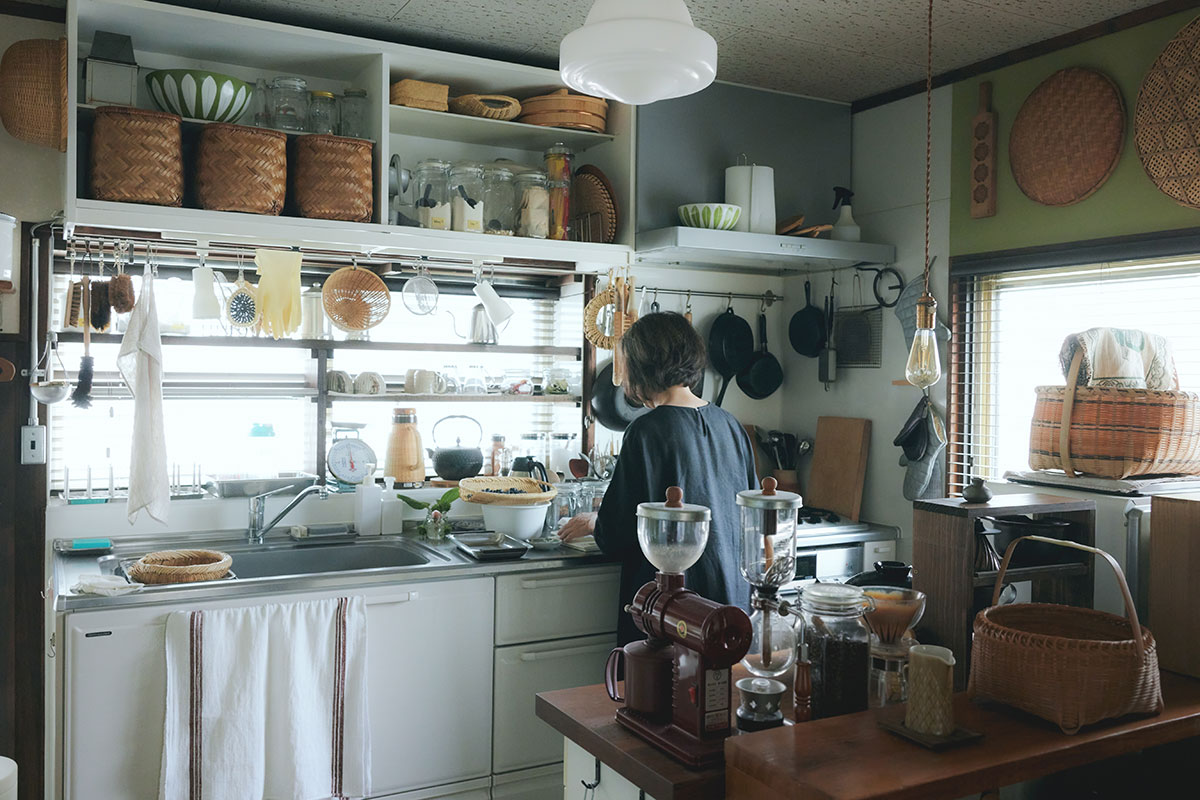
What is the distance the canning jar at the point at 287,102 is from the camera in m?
3.16

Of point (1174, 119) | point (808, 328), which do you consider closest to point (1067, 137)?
point (1174, 119)

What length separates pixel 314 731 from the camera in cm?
273

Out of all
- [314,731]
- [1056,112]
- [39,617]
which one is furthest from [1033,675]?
[39,617]

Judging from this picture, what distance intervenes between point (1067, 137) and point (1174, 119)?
383 mm

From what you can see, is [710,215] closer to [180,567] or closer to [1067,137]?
[1067,137]

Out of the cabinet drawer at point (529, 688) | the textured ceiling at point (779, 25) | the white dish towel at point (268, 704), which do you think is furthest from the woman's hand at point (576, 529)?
the textured ceiling at point (779, 25)

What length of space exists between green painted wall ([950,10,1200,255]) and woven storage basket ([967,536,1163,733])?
1.66 m

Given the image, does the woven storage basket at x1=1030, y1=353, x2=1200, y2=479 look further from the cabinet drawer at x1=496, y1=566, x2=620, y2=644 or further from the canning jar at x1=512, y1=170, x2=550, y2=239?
the canning jar at x1=512, y1=170, x2=550, y2=239

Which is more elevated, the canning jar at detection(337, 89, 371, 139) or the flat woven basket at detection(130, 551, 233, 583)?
the canning jar at detection(337, 89, 371, 139)

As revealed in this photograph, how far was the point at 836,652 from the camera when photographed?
1806mm

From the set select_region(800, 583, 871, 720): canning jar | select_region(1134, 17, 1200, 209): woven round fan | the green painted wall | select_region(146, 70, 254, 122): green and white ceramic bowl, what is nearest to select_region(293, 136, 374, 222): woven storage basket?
select_region(146, 70, 254, 122): green and white ceramic bowl

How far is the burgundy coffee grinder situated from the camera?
5.45ft

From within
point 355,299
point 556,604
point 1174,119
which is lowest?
point 556,604

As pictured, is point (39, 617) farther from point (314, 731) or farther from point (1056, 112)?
point (1056, 112)
